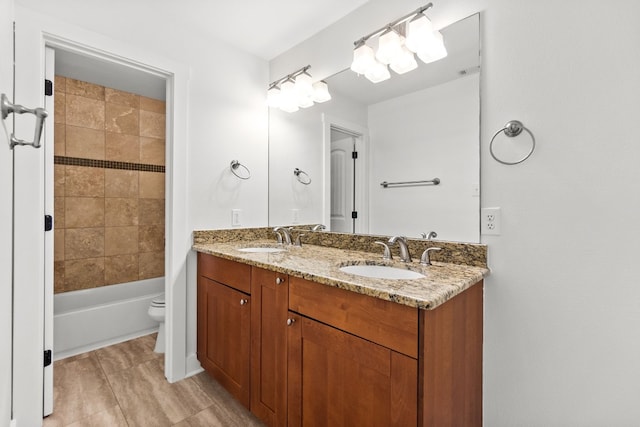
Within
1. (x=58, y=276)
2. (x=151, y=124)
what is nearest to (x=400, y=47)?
(x=151, y=124)

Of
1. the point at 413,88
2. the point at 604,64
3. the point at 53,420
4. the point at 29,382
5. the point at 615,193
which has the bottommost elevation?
the point at 53,420

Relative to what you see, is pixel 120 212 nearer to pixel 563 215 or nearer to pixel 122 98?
pixel 122 98

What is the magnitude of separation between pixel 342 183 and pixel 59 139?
8.08ft

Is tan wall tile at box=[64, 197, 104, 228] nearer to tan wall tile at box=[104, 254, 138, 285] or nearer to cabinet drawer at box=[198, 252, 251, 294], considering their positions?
tan wall tile at box=[104, 254, 138, 285]

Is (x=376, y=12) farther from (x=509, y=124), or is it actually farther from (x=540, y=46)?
(x=509, y=124)

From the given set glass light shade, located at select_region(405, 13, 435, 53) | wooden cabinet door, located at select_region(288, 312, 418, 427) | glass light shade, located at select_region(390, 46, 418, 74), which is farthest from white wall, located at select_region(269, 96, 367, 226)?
wooden cabinet door, located at select_region(288, 312, 418, 427)

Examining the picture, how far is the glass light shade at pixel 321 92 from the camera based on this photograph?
2000mm

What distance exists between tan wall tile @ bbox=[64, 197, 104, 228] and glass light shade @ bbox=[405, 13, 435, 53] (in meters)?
2.88

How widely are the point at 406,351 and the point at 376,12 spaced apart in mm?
1722

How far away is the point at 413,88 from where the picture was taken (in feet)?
5.16

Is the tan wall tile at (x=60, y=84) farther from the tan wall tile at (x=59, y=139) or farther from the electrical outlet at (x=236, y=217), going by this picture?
the electrical outlet at (x=236, y=217)

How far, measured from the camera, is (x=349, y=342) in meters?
1.05

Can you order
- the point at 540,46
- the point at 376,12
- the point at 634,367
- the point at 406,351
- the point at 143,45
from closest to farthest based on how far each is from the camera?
the point at 406,351 < the point at 634,367 < the point at 540,46 < the point at 376,12 < the point at 143,45

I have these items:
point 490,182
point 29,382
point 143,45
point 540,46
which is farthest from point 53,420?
point 540,46
